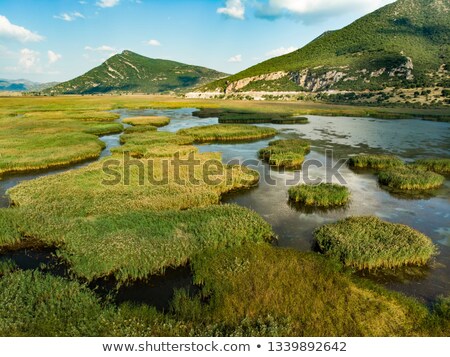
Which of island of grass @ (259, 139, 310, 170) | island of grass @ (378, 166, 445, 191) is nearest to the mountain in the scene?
island of grass @ (259, 139, 310, 170)

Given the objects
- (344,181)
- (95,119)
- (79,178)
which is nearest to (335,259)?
(344,181)

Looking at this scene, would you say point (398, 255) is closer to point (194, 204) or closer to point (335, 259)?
point (335, 259)

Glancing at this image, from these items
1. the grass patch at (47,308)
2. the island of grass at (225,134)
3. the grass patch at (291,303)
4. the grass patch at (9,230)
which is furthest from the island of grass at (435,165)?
the grass patch at (9,230)

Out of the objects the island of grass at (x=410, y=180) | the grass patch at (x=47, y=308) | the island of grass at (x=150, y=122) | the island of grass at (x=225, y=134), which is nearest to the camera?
the grass patch at (x=47, y=308)

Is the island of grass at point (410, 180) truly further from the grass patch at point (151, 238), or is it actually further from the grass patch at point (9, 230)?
the grass patch at point (9, 230)

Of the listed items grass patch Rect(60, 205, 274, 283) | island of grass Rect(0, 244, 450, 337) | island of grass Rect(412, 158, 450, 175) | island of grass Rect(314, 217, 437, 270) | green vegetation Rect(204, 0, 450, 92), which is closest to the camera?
island of grass Rect(0, 244, 450, 337)

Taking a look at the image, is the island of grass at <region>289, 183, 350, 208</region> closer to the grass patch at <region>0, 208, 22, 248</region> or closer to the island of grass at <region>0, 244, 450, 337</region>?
the island of grass at <region>0, 244, 450, 337</region>

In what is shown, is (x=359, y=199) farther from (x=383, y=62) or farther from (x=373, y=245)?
(x=383, y=62)
